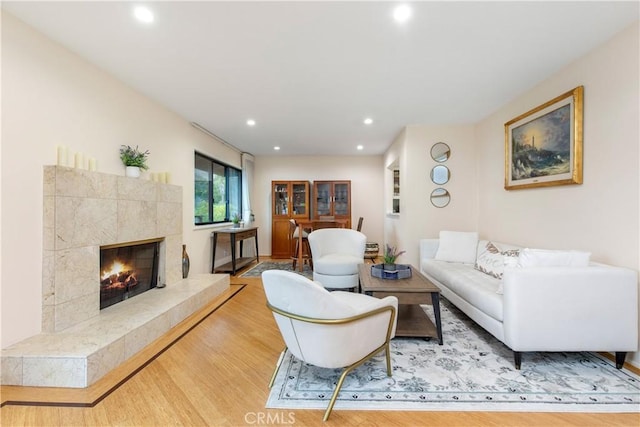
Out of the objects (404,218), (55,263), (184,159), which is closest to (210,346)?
(55,263)

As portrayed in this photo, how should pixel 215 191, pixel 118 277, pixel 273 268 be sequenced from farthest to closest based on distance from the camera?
pixel 273 268 < pixel 215 191 < pixel 118 277

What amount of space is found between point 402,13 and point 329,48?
0.62m

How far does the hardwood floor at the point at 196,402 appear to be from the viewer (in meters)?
1.48

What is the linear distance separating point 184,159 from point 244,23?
102 inches

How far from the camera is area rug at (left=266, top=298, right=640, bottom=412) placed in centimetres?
161

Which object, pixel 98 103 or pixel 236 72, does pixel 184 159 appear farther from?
pixel 236 72

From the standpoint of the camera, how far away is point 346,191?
255 inches

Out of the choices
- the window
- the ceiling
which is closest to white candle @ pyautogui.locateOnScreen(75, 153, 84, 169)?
the ceiling

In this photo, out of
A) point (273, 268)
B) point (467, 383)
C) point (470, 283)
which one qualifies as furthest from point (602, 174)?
point (273, 268)

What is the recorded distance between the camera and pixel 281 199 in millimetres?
6480

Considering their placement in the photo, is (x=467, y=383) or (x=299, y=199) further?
(x=299, y=199)

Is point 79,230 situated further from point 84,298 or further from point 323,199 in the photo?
point 323,199

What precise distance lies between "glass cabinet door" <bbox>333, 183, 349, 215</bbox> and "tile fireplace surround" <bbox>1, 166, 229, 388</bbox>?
4.01 m

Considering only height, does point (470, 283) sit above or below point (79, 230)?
below
